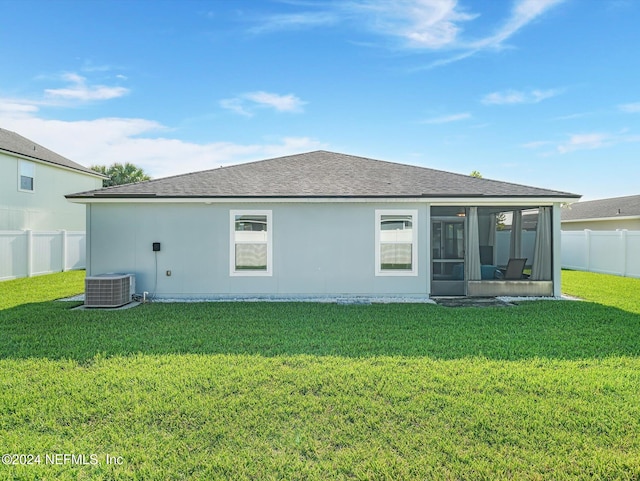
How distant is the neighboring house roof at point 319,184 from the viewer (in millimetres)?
10336

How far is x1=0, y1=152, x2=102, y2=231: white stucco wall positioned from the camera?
1709 centimetres

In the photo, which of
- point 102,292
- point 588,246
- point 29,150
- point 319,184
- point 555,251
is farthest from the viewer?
point 29,150

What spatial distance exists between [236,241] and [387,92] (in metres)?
8.34

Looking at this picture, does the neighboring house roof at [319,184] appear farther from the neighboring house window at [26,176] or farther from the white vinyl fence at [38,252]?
the neighboring house window at [26,176]

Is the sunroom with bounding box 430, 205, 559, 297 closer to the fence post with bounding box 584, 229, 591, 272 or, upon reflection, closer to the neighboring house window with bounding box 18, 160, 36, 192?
the fence post with bounding box 584, 229, 591, 272

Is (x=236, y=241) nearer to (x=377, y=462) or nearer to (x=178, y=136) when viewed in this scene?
(x=377, y=462)

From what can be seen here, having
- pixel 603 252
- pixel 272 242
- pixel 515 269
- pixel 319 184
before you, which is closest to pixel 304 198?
pixel 319 184

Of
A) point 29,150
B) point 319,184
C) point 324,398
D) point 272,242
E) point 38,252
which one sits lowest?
point 324,398

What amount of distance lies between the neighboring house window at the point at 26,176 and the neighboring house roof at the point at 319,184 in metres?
10.6

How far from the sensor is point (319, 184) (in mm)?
11117

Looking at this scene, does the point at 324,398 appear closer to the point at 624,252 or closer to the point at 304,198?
the point at 304,198

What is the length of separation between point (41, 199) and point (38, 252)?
4538 millimetres

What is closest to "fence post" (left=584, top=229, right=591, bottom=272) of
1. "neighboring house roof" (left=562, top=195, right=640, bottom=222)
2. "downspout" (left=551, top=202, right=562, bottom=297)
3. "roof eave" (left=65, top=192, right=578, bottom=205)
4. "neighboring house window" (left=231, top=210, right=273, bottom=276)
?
"neighboring house roof" (left=562, top=195, right=640, bottom=222)

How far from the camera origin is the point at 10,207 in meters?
17.2
